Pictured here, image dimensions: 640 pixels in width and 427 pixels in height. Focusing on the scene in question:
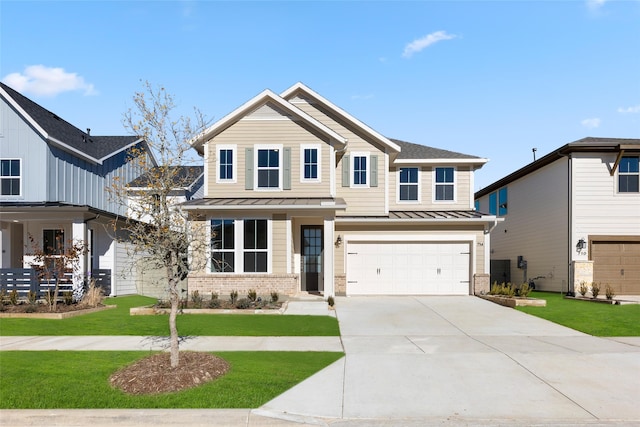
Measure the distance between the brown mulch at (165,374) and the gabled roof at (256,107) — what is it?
38.0 feet

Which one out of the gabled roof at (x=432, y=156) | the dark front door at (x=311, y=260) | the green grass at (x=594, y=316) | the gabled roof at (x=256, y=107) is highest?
the gabled roof at (x=256, y=107)

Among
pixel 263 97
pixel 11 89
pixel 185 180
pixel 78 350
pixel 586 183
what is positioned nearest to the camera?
pixel 185 180

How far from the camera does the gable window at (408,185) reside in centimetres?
2169

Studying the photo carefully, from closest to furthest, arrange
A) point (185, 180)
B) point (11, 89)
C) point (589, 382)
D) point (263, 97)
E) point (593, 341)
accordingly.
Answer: point (589, 382), point (185, 180), point (593, 341), point (263, 97), point (11, 89)

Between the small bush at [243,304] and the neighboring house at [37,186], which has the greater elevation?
the neighboring house at [37,186]

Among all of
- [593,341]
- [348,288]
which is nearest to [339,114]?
[348,288]

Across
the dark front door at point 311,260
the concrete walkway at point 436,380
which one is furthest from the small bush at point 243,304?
the dark front door at point 311,260

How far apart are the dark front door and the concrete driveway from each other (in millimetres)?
6906

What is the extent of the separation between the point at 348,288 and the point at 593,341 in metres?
10.4

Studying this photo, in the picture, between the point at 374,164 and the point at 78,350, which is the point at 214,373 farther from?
the point at 374,164

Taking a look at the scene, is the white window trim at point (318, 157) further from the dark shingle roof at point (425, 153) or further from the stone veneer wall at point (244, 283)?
the dark shingle roof at point (425, 153)

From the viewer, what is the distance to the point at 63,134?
2242 cm

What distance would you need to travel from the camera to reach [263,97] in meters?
18.3

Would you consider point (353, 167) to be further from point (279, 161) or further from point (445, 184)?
point (445, 184)
